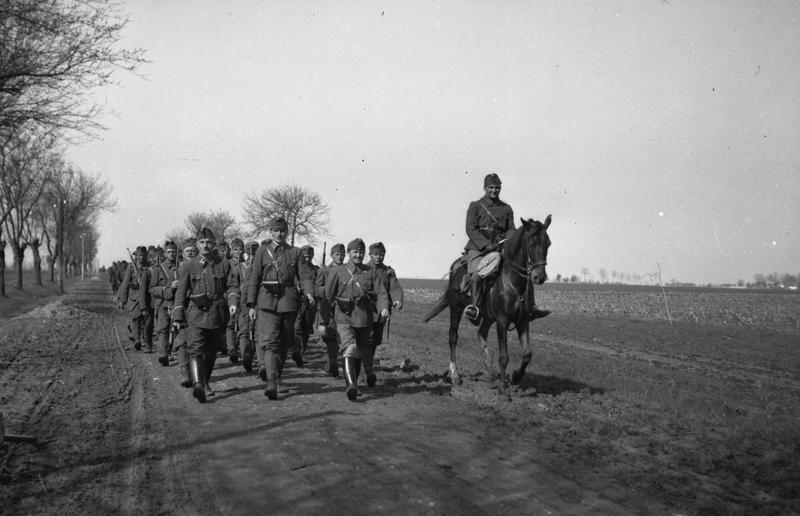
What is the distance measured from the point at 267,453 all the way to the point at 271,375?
9.22ft

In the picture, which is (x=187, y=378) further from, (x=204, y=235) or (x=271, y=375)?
(x=204, y=235)

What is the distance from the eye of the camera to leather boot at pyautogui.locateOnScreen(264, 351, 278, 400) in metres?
8.21

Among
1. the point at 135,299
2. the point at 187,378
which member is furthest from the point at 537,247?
the point at 135,299

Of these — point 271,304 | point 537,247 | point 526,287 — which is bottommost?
point 271,304

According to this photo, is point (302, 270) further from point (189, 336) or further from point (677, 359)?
point (677, 359)

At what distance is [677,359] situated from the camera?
14.8 m

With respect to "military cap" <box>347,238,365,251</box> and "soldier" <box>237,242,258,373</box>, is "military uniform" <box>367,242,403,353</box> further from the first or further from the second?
"soldier" <box>237,242,258,373</box>

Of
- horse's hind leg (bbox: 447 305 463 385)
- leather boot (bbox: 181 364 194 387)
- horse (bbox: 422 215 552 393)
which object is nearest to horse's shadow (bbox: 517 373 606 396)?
horse (bbox: 422 215 552 393)

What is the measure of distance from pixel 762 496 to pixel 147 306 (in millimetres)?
12197

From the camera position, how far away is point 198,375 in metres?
8.20

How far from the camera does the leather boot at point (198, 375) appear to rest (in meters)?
7.97

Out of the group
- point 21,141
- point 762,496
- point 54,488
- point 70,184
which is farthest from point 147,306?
point 70,184

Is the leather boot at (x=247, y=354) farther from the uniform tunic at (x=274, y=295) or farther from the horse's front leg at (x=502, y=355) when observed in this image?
the horse's front leg at (x=502, y=355)

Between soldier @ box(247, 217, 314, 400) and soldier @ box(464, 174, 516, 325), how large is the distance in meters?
3.07
